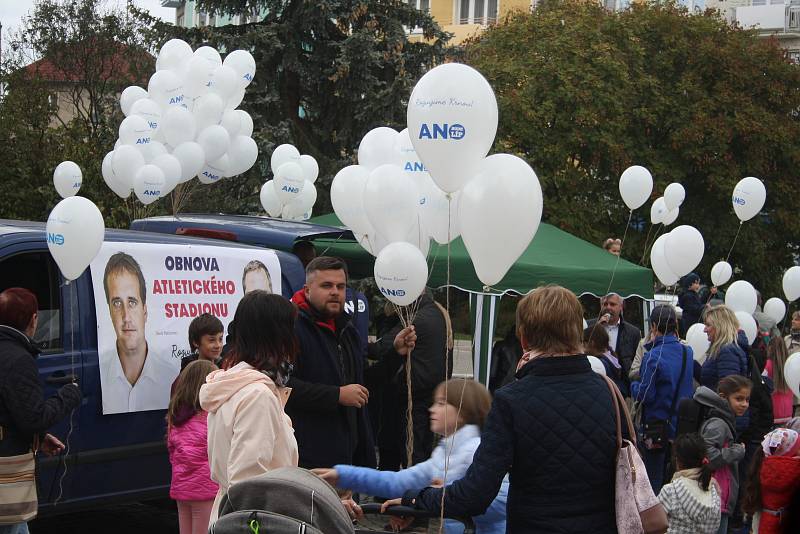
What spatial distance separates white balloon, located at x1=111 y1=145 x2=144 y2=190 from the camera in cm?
1083

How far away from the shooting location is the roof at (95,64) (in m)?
34.3

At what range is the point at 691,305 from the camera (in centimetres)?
1376

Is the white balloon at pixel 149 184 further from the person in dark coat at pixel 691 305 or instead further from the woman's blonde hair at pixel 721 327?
the person in dark coat at pixel 691 305

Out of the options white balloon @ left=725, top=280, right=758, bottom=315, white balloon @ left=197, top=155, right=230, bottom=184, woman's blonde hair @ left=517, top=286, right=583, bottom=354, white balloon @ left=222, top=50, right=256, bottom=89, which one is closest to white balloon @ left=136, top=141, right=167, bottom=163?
white balloon @ left=197, top=155, right=230, bottom=184

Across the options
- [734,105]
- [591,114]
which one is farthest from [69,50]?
[734,105]

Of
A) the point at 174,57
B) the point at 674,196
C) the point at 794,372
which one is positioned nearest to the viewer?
the point at 794,372

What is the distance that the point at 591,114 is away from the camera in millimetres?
28609

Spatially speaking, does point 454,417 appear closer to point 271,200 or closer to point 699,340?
point 699,340

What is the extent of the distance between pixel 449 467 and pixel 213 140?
743 centimetres

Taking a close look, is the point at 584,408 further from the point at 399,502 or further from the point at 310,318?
the point at 310,318

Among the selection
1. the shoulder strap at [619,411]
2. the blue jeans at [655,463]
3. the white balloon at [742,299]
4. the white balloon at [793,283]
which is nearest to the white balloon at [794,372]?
the blue jeans at [655,463]

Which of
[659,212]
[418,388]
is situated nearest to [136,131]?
[418,388]

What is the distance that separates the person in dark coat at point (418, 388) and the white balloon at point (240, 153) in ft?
12.5

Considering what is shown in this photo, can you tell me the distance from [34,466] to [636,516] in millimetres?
3138
